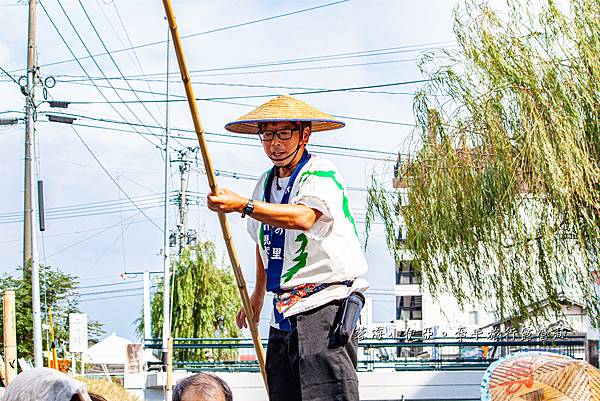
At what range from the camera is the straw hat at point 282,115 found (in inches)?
136

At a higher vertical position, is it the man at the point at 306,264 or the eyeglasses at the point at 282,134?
the eyeglasses at the point at 282,134

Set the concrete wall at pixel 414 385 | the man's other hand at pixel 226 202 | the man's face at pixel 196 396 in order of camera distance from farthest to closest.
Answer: the concrete wall at pixel 414 385 < the man's other hand at pixel 226 202 < the man's face at pixel 196 396

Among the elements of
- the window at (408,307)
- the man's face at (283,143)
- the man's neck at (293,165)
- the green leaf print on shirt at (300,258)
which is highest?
the man's face at (283,143)

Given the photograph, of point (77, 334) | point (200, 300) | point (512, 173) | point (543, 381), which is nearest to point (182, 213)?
point (200, 300)

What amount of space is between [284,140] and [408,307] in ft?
167

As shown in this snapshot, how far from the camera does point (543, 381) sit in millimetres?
2373

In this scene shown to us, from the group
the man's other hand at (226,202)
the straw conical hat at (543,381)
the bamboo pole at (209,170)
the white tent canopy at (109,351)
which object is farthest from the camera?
the white tent canopy at (109,351)

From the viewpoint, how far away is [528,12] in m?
11.5

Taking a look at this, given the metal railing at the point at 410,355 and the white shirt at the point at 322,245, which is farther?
the metal railing at the point at 410,355

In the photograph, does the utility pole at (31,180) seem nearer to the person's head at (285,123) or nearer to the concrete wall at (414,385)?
the concrete wall at (414,385)

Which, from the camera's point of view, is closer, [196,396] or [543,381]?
[543,381]

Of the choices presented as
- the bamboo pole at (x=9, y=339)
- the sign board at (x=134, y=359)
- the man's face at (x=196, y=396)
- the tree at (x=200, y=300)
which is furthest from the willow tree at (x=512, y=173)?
the tree at (x=200, y=300)

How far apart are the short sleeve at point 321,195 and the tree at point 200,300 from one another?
30.4 m

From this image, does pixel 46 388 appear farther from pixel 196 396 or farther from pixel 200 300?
pixel 200 300
